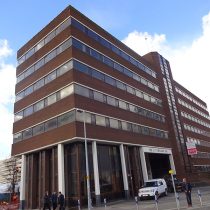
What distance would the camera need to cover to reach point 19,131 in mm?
39312

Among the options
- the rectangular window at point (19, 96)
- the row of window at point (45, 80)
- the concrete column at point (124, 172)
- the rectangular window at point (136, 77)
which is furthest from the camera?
the rectangular window at point (136, 77)

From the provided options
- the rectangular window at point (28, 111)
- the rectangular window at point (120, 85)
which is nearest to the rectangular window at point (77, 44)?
the rectangular window at point (120, 85)

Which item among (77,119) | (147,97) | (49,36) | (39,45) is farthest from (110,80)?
(39,45)

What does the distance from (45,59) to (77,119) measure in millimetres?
12133

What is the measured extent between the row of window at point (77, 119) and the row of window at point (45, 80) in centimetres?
559

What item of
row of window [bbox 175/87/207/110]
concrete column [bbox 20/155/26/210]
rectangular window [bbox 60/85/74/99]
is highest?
row of window [bbox 175/87/207/110]

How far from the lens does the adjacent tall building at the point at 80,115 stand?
31.5 meters

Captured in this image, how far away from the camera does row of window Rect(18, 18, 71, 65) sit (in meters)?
36.4

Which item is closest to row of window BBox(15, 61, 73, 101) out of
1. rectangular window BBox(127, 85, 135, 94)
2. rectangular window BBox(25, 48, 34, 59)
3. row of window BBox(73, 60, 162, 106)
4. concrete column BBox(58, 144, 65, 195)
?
row of window BBox(73, 60, 162, 106)

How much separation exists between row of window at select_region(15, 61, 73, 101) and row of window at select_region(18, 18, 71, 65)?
5548mm

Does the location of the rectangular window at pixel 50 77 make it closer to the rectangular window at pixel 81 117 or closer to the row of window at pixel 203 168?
the rectangular window at pixel 81 117

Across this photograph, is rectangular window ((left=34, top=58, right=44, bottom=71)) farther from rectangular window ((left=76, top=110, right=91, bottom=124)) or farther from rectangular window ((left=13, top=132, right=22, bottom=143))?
rectangular window ((left=76, top=110, right=91, bottom=124))

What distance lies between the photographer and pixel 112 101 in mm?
37781

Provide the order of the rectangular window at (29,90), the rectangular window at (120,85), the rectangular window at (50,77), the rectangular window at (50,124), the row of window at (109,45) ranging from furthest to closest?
1. the rectangular window at (120,85)
2. the rectangular window at (29,90)
3. the row of window at (109,45)
4. the rectangular window at (50,77)
5. the rectangular window at (50,124)
